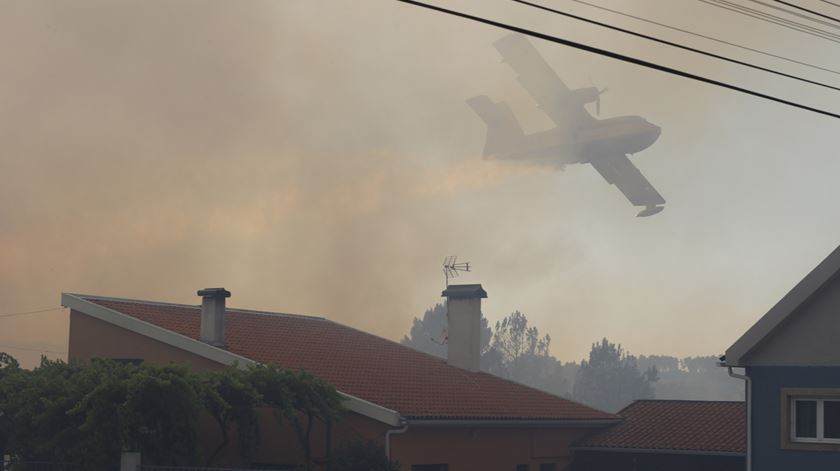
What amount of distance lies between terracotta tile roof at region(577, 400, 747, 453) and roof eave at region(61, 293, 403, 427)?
9.55 m

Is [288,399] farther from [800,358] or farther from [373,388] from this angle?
[800,358]

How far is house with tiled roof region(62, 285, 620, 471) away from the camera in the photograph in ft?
96.2

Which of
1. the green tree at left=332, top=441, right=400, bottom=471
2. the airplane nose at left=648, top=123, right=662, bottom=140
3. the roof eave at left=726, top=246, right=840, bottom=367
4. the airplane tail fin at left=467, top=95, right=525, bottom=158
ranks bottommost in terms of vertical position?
the green tree at left=332, top=441, right=400, bottom=471

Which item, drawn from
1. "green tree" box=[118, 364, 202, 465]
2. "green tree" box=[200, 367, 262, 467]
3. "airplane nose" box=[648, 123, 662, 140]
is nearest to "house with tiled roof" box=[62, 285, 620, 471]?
"green tree" box=[200, 367, 262, 467]

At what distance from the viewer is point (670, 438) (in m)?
34.6

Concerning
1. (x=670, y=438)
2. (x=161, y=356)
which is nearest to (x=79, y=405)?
(x=161, y=356)

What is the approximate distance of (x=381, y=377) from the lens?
33156 mm

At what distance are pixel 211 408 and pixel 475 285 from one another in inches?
559

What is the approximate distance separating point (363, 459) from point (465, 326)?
39.4 feet

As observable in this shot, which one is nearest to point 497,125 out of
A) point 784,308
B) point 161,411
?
point 784,308

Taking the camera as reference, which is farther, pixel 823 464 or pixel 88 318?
pixel 88 318

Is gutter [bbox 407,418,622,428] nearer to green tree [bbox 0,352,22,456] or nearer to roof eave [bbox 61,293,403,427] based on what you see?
roof eave [bbox 61,293,403,427]

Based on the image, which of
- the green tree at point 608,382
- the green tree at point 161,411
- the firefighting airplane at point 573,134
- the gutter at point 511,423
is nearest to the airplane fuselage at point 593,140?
the firefighting airplane at point 573,134

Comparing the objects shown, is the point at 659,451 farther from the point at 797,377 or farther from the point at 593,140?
the point at 593,140
